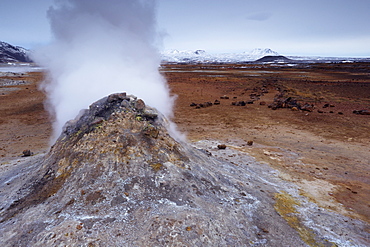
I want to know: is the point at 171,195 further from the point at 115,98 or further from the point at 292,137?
the point at 292,137

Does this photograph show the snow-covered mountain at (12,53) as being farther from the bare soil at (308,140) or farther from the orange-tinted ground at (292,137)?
the bare soil at (308,140)

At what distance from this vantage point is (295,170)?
23.2 feet

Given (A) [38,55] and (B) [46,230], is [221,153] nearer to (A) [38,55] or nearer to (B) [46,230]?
(B) [46,230]

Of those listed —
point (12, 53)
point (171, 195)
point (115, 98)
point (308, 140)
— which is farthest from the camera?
point (12, 53)

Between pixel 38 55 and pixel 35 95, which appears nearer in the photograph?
pixel 38 55

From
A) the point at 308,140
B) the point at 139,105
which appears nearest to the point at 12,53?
the point at 139,105

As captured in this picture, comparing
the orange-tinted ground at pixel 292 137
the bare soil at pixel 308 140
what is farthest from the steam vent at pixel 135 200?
the orange-tinted ground at pixel 292 137

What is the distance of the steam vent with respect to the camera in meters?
3.18

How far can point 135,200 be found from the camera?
3689 millimetres

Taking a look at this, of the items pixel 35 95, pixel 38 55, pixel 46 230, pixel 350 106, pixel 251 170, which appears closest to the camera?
pixel 46 230

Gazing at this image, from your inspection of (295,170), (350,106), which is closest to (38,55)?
(295,170)

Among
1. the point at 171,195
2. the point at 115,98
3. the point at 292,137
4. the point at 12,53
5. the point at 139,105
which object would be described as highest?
the point at 12,53

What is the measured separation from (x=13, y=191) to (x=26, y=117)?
39.6 feet

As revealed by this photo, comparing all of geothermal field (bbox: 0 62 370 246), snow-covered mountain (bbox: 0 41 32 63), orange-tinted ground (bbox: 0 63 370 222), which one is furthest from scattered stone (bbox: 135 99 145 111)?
snow-covered mountain (bbox: 0 41 32 63)
